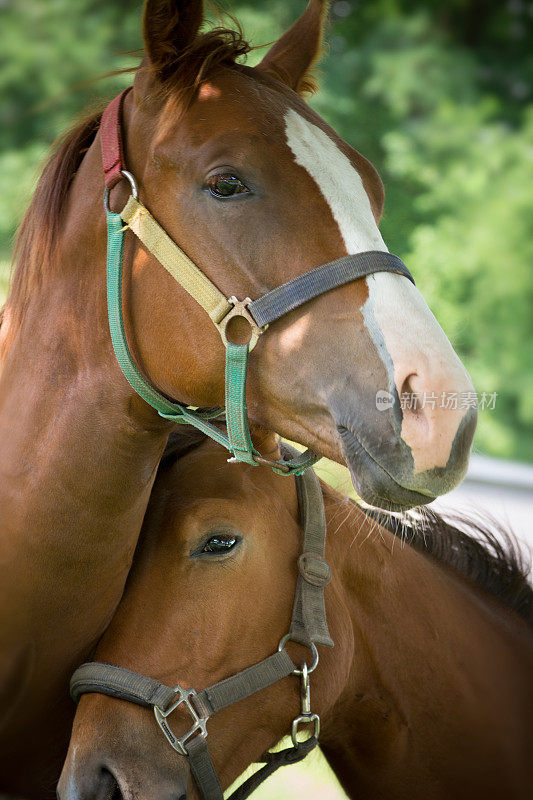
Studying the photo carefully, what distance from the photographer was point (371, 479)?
1.58m

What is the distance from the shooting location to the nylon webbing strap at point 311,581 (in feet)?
7.07

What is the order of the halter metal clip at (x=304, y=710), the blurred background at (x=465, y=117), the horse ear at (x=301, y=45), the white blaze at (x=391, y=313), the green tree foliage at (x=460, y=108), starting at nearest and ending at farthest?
the white blaze at (x=391, y=313)
the halter metal clip at (x=304, y=710)
the horse ear at (x=301, y=45)
the blurred background at (x=465, y=117)
the green tree foliage at (x=460, y=108)

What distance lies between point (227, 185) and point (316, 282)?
0.32m

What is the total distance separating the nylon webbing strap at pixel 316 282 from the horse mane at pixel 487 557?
59.5 inches

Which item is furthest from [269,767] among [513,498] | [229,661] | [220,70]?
[513,498]

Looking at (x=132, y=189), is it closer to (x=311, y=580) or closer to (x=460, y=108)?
(x=311, y=580)

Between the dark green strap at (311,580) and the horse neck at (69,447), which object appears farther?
the dark green strap at (311,580)

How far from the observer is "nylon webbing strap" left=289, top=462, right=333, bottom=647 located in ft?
7.07

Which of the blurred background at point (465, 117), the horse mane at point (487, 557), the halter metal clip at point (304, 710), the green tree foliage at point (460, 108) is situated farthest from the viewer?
the green tree foliage at point (460, 108)

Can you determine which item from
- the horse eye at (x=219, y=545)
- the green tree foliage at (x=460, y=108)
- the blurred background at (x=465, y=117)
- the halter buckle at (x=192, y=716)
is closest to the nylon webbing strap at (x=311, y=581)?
the horse eye at (x=219, y=545)

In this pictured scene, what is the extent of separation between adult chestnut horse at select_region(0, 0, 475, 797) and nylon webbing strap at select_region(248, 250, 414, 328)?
1.1 inches

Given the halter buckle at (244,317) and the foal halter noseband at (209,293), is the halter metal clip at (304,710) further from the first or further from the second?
the halter buckle at (244,317)

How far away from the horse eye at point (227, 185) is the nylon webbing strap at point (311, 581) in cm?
104

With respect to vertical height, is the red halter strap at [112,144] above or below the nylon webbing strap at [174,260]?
above
